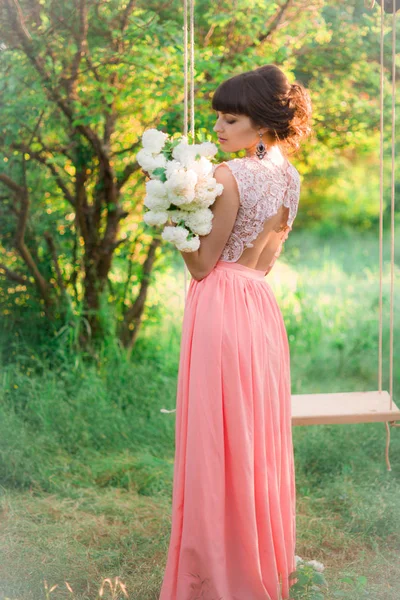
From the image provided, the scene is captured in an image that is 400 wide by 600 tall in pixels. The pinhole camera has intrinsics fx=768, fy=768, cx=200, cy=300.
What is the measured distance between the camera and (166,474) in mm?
4141

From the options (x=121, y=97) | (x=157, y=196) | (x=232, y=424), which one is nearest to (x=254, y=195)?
(x=157, y=196)

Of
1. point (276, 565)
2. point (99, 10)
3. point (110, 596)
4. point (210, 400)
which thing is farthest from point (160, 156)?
point (99, 10)

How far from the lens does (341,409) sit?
311 centimetres

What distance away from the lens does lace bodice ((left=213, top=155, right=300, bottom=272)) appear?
240 cm

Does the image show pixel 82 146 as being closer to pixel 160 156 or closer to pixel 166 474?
pixel 166 474

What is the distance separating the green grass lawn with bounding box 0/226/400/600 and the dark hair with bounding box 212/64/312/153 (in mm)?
1633

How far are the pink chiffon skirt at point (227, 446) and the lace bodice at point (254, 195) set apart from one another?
0.29 feet

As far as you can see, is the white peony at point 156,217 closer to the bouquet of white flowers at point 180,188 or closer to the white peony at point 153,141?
the bouquet of white flowers at point 180,188

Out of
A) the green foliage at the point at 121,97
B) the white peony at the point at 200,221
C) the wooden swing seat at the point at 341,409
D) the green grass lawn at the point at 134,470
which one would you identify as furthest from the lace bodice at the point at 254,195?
the green foliage at the point at 121,97

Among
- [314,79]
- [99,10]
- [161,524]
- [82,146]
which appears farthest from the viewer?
[314,79]

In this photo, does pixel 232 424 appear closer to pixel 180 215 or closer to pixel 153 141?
pixel 180 215

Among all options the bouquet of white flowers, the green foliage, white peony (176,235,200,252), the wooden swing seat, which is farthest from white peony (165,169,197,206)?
the green foliage

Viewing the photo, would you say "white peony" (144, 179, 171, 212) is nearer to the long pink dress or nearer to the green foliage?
the long pink dress

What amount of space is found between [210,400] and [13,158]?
2919 millimetres
